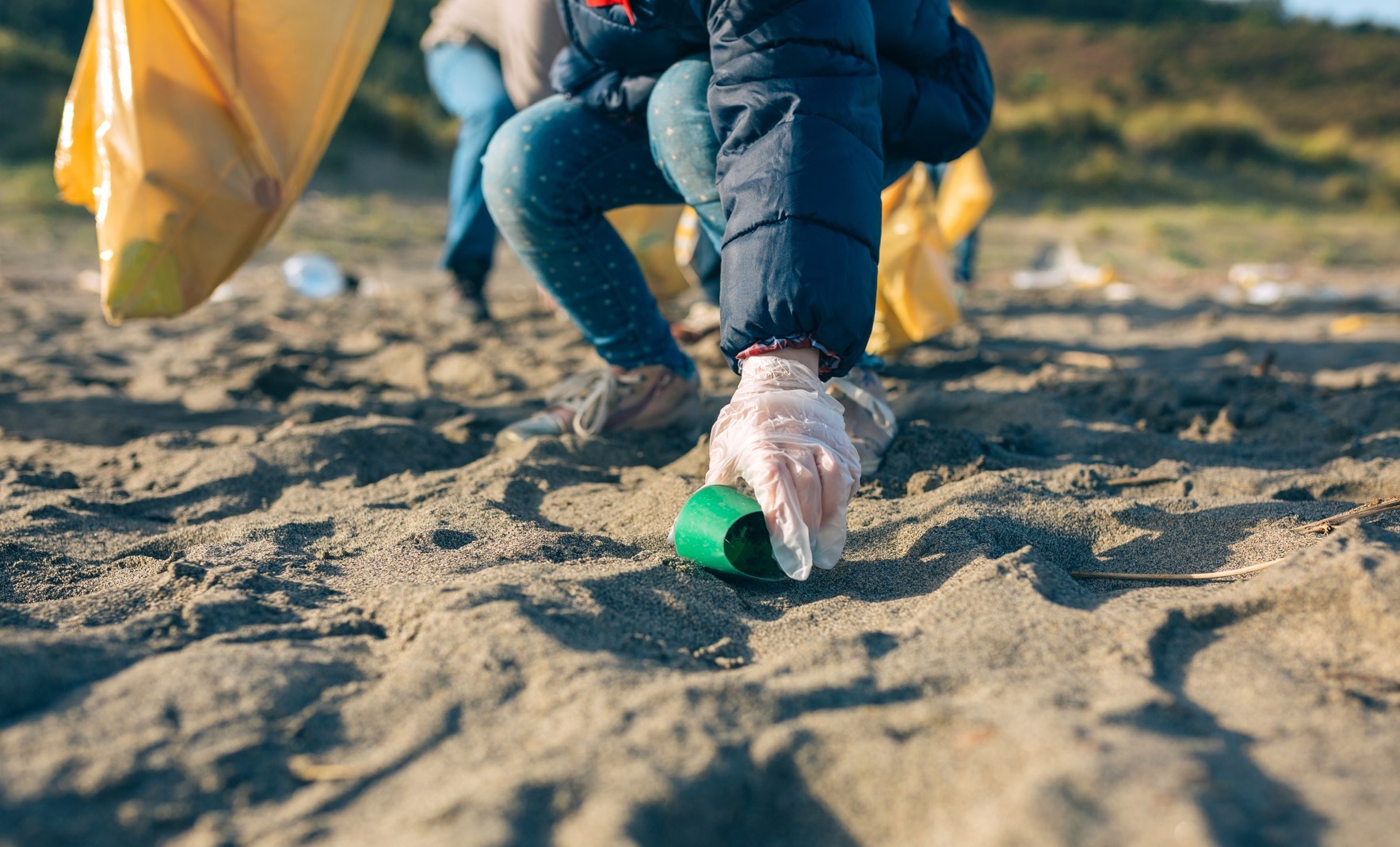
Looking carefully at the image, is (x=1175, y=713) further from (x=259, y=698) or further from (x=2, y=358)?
(x=2, y=358)

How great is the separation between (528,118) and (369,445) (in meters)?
0.69

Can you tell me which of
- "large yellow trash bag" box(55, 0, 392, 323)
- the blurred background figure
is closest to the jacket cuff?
"large yellow trash bag" box(55, 0, 392, 323)

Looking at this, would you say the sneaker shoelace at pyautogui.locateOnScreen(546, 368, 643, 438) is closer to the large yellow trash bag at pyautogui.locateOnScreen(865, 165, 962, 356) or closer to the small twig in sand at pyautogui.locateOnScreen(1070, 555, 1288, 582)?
the large yellow trash bag at pyautogui.locateOnScreen(865, 165, 962, 356)

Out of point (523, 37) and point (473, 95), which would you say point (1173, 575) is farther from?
point (473, 95)

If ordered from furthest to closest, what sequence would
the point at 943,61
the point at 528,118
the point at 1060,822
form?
the point at 528,118, the point at 943,61, the point at 1060,822

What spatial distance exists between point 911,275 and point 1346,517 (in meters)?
1.43

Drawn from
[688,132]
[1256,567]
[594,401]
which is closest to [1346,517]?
[1256,567]

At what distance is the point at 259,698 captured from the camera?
3.07 ft

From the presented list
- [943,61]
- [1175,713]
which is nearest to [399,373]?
[943,61]

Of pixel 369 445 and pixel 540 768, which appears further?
pixel 369 445

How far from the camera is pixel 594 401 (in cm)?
201

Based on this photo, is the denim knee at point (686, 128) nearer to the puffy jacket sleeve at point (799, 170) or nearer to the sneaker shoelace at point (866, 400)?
the puffy jacket sleeve at point (799, 170)

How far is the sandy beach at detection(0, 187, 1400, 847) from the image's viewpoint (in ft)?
2.61

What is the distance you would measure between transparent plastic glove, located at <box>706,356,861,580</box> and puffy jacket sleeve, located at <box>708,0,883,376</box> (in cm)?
7
